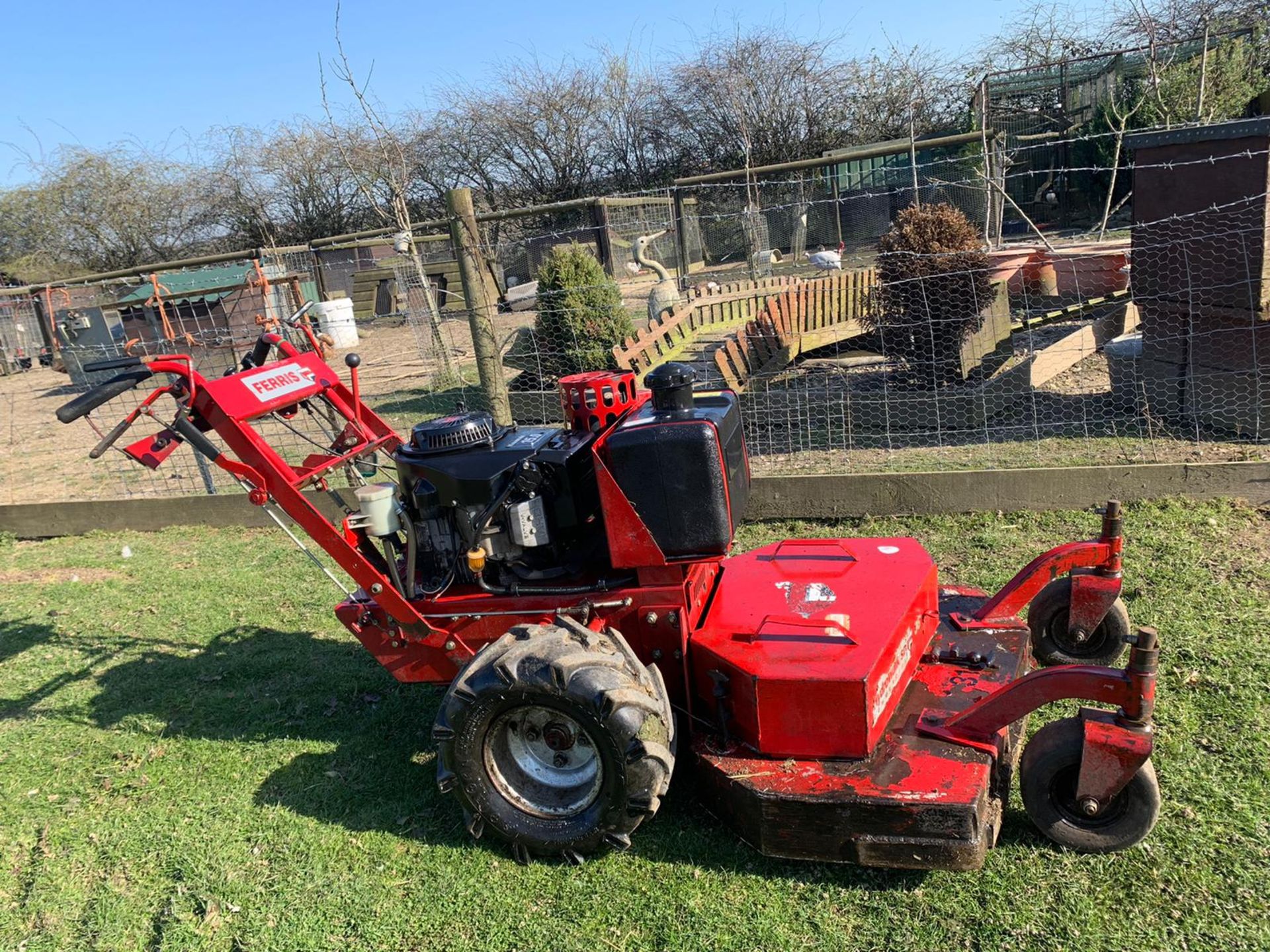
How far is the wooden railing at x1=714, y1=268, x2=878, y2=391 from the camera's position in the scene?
9062mm

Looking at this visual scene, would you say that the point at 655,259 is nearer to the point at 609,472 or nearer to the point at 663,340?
the point at 663,340

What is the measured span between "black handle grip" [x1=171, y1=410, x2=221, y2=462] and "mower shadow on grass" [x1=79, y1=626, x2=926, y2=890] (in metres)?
1.52

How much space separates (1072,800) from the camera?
3.11m

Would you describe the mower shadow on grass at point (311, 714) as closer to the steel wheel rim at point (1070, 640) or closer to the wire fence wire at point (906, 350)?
the wire fence wire at point (906, 350)

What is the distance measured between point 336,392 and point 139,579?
3.51 m

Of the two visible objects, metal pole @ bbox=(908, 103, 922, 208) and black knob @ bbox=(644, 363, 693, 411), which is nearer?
black knob @ bbox=(644, 363, 693, 411)

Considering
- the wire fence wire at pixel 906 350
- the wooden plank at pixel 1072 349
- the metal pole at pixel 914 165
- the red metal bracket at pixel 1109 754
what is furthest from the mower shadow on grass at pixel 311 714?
the metal pole at pixel 914 165

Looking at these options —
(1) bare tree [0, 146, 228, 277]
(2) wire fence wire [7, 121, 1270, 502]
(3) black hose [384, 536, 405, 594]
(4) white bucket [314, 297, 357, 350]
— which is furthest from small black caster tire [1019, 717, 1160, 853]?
(1) bare tree [0, 146, 228, 277]

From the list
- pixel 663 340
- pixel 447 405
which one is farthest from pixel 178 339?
pixel 663 340

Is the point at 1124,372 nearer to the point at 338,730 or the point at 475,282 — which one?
the point at 475,282

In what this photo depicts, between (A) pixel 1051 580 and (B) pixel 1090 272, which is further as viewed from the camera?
(B) pixel 1090 272

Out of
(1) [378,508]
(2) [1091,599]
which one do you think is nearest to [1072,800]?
(2) [1091,599]

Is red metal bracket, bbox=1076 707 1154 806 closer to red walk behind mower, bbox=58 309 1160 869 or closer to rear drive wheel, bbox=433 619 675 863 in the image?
red walk behind mower, bbox=58 309 1160 869

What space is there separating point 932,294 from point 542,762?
620 centimetres
